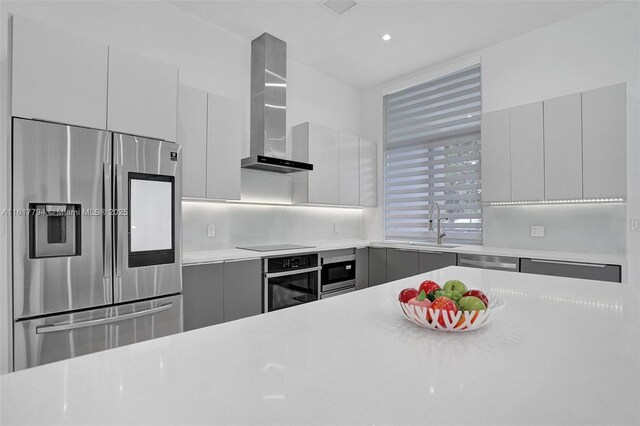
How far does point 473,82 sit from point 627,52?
1314mm

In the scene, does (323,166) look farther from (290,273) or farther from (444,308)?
(444,308)

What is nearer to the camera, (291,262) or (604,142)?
(604,142)

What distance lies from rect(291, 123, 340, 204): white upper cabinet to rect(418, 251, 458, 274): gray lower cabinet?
47.9 inches

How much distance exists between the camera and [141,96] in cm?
222

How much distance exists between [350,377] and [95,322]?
1893 millimetres

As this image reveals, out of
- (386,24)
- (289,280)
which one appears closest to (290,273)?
(289,280)

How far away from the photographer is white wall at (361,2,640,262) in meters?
2.83

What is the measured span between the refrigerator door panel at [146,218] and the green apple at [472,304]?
76.6 inches

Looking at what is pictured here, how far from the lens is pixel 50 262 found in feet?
5.88

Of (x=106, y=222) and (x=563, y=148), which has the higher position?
(x=563, y=148)

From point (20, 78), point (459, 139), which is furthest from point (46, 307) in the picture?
point (459, 139)

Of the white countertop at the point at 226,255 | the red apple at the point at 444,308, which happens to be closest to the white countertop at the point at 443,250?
the white countertop at the point at 226,255

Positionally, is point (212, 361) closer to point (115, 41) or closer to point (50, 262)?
point (50, 262)

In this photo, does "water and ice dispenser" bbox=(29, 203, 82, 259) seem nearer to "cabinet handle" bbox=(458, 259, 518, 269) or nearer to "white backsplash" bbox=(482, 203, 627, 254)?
"cabinet handle" bbox=(458, 259, 518, 269)
